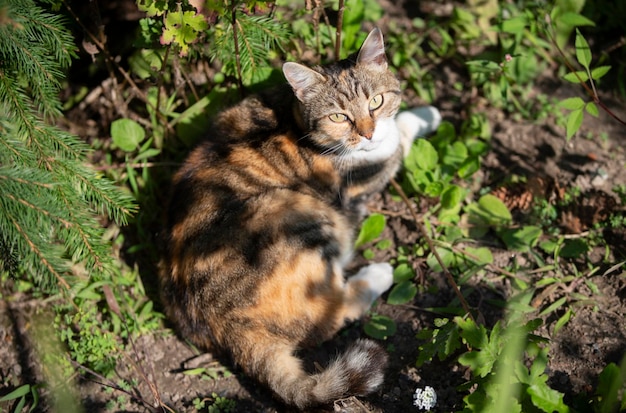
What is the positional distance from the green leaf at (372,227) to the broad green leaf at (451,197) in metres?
0.39

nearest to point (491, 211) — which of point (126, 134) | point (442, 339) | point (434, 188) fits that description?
point (434, 188)

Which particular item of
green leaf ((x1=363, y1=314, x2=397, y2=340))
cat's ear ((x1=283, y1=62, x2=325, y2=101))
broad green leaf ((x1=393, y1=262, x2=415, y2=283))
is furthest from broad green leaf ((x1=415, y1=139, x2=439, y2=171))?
green leaf ((x1=363, y1=314, x2=397, y2=340))

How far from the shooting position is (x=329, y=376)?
8.83 feet

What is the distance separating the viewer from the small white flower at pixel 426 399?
274cm

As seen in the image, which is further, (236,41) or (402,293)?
(402,293)

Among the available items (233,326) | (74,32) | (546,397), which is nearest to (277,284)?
(233,326)

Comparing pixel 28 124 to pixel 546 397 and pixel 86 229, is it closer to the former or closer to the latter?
pixel 86 229

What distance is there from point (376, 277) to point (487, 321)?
667mm

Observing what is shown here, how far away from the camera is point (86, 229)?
2.67 metres

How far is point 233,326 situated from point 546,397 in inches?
58.5

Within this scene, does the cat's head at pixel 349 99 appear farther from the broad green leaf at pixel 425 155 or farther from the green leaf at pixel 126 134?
the green leaf at pixel 126 134

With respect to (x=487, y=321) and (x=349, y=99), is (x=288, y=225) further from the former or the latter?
(x=487, y=321)

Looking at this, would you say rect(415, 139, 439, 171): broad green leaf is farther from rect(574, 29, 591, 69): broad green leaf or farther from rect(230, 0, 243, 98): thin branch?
rect(230, 0, 243, 98): thin branch

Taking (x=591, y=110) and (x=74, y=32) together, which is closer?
(x=591, y=110)
